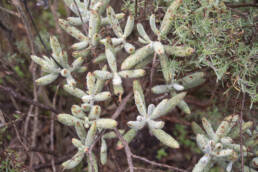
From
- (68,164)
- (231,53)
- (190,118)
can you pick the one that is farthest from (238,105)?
(68,164)

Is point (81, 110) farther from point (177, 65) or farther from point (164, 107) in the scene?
point (177, 65)

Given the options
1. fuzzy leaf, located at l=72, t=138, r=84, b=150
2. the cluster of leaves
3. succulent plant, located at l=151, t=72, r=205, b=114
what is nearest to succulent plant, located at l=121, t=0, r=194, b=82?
the cluster of leaves

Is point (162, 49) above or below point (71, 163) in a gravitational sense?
above

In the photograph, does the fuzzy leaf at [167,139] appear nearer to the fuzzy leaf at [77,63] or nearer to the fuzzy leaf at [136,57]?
the fuzzy leaf at [136,57]

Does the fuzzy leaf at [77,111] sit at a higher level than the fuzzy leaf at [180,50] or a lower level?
lower

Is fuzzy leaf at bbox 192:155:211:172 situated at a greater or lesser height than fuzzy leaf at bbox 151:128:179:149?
lesser

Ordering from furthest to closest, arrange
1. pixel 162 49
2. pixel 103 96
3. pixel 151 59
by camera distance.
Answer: pixel 151 59 → pixel 103 96 → pixel 162 49

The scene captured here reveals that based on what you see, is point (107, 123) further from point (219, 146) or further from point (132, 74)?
point (219, 146)

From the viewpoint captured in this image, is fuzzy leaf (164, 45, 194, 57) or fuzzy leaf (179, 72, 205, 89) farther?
fuzzy leaf (179, 72, 205, 89)

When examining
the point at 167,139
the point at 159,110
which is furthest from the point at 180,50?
the point at 167,139

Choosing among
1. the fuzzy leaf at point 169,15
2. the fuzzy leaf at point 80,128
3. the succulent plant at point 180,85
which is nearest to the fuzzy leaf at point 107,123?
the fuzzy leaf at point 80,128

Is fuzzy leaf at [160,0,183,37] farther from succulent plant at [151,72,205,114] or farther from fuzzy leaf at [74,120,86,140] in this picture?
fuzzy leaf at [74,120,86,140]
